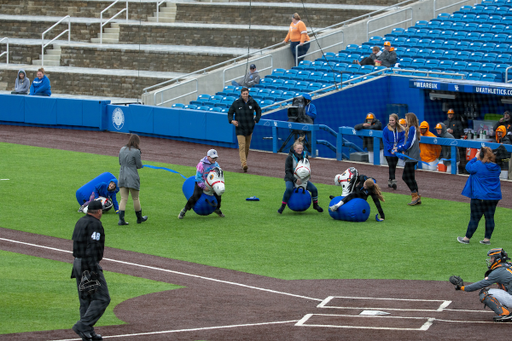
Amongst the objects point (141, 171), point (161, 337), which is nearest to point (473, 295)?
point (161, 337)

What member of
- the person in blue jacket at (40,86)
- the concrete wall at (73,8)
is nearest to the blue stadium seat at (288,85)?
the person in blue jacket at (40,86)

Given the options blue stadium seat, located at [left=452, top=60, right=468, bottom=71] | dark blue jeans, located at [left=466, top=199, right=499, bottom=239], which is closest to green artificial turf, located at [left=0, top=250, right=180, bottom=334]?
dark blue jeans, located at [left=466, top=199, right=499, bottom=239]

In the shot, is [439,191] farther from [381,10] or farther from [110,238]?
[381,10]

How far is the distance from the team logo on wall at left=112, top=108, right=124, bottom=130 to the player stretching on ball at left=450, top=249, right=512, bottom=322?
1991 centimetres

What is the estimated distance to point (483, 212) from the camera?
45.3ft

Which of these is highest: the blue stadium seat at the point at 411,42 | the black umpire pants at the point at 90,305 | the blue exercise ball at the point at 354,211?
the blue stadium seat at the point at 411,42

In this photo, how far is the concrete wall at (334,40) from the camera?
100.0 ft

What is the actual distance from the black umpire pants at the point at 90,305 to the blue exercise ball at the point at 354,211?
748cm

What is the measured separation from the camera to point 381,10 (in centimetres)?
3241

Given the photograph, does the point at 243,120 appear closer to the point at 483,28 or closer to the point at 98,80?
the point at 483,28

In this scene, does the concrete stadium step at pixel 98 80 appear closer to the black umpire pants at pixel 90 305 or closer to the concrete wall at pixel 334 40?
the concrete wall at pixel 334 40

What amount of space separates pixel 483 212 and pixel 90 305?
754cm

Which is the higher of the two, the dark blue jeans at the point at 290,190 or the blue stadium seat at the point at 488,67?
the blue stadium seat at the point at 488,67

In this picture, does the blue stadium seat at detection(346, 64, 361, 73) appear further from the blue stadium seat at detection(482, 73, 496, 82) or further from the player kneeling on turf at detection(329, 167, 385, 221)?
the player kneeling on turf at detection(329, 167, 385, 221)
